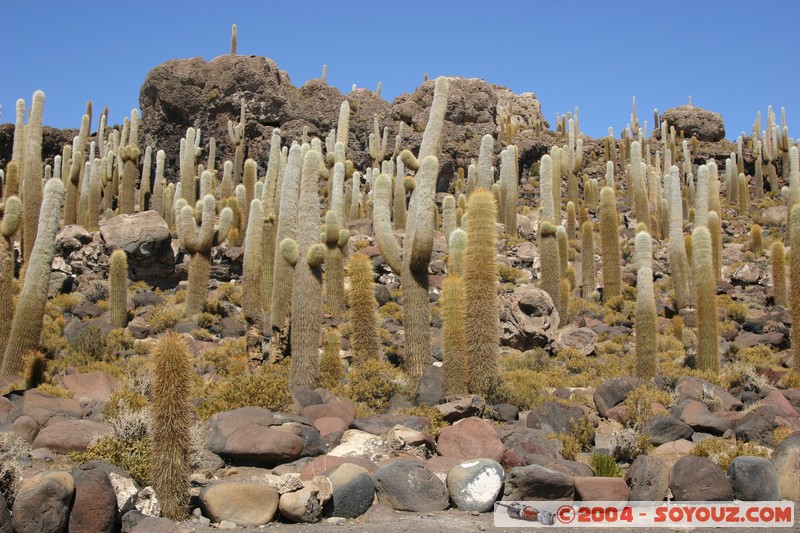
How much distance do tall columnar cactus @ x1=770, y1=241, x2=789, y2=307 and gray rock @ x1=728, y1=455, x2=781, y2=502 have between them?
39.8 feet

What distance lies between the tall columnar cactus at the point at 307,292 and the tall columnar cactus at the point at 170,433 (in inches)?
205

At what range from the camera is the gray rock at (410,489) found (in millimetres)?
7156

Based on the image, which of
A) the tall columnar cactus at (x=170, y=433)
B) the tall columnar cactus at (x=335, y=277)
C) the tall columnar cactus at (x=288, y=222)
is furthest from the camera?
the tall columnar cactus at (x=335, y=277)

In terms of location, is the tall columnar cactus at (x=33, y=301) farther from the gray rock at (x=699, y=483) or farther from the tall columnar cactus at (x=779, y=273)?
the tall columnar cactus at (x=779, y=273)

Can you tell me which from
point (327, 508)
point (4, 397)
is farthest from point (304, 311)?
point (327, 508)

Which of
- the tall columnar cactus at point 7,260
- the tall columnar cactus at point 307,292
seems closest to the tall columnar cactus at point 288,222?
the tall columnar cactus at point 307,292

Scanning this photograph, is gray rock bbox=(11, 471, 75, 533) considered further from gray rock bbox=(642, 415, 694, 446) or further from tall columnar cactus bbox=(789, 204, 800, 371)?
tall columnar cactus bbox=(789, 204, 800, 371)

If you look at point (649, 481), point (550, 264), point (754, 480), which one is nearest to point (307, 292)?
point (649, 481)

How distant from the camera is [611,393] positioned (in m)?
11.4

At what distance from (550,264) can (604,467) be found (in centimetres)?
1011

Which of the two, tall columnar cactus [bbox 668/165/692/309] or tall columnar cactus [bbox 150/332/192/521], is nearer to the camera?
tall columnar cactus [bbox 150/332/192/521]

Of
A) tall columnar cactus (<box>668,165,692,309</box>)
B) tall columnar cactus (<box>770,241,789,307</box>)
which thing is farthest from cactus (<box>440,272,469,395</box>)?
tall columnar cactus (<box>770,241,789,307</box>)

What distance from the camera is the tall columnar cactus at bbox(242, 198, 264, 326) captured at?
16891mm

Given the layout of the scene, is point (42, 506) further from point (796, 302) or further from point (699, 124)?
point (699, 124)
